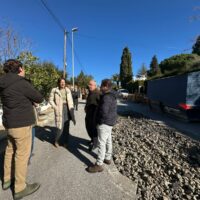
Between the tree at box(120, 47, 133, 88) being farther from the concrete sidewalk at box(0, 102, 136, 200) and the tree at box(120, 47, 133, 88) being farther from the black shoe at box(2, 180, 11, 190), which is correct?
the black shoe at box(2, 180, 11, 190)

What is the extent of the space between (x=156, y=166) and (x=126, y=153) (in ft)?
3.02

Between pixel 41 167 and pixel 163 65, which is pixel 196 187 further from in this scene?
pixel 163 65

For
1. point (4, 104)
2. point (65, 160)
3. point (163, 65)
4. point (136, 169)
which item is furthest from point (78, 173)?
point (163, 65)

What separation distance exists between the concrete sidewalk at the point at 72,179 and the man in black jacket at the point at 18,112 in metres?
0.39

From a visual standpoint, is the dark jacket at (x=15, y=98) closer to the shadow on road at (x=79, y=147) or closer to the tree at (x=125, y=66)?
the shadow on road at (x=79, y=147)

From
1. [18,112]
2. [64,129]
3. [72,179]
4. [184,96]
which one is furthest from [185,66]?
[18,112]

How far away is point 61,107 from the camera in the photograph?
16.6 ft

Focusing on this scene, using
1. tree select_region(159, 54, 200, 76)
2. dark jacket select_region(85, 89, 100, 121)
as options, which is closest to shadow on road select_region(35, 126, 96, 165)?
dark jacket select_region(85, 89, 100, 121)

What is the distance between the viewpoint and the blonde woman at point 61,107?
5.04m

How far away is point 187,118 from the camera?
9508mm

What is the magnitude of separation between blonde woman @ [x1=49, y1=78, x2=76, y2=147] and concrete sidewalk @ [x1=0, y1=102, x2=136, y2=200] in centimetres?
46

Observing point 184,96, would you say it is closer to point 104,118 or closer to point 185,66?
point 104,118

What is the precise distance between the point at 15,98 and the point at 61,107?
8.02 ft

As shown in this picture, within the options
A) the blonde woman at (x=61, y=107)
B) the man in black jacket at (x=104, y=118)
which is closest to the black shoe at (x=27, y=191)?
the man in black jacket at (x=104, y=118)
